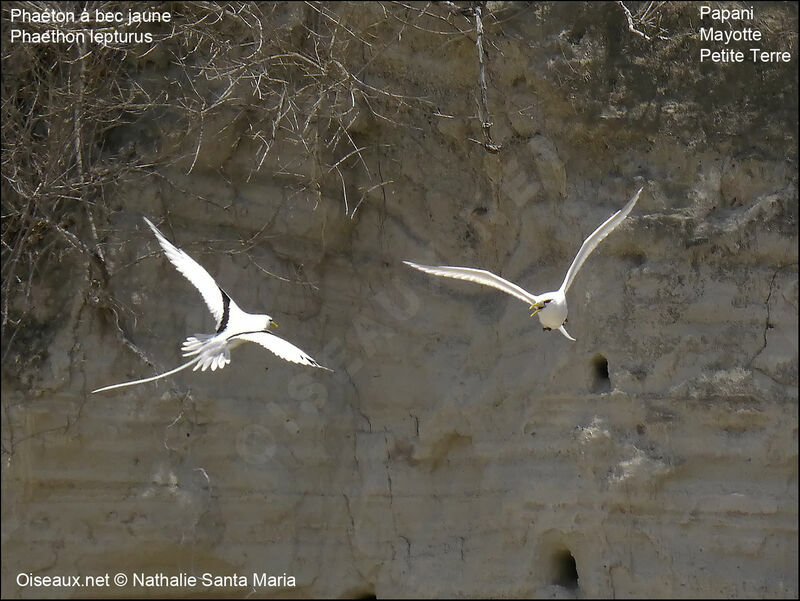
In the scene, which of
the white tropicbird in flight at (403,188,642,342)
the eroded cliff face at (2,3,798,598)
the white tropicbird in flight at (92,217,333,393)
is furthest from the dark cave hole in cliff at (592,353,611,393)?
the white tropicbird in flight at (92,217,333,393)

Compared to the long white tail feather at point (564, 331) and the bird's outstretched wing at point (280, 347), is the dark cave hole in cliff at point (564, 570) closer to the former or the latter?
the long white tail feather at point (564, 331)

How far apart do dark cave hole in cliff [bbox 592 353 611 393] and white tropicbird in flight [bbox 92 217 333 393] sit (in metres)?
1.04

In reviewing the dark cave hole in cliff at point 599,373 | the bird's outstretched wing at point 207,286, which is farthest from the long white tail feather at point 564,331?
the bird's outstretched wing at point 207,286

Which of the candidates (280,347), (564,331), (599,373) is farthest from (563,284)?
(280,347)

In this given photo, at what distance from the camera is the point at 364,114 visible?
15.0ft

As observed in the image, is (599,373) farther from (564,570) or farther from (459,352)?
(564,570)

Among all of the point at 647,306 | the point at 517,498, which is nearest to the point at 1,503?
the point at 517,498

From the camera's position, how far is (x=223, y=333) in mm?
3723

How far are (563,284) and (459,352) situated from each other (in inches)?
37.1

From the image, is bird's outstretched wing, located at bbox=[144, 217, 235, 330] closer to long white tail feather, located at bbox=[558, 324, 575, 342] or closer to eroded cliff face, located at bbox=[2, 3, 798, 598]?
eroded cliff face, located at bbox=[2, 3, 798, 598]

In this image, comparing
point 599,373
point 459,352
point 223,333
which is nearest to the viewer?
point 223,333

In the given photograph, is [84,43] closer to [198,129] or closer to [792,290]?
[198,129]

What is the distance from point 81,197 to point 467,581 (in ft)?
6.90

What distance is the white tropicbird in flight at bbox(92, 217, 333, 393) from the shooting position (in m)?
3.61
